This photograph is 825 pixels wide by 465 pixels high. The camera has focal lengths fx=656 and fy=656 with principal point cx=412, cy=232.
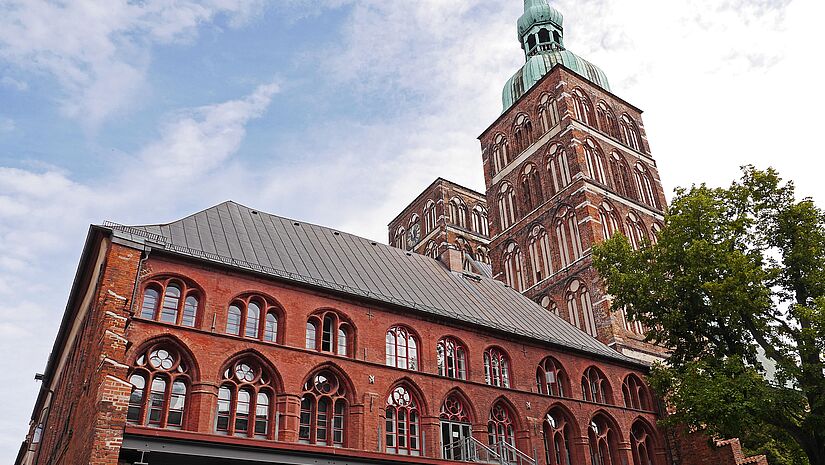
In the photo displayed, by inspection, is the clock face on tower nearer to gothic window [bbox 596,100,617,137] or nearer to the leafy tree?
gothic window [bbox 596,100,617,137]

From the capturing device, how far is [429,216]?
55562mm

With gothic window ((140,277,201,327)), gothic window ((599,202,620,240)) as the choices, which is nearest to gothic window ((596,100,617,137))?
gothic window ((599,202,620,240))

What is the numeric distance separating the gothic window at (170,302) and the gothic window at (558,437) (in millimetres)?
13477

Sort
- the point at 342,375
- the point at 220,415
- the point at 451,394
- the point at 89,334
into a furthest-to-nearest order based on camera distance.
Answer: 1. the point at 451,394
2. the point at 342,375
3. the point at 89,334
4. the point at 220,415

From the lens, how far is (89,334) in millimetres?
19250

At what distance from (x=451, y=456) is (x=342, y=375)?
14.7 ft

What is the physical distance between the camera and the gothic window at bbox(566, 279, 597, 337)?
111 feet

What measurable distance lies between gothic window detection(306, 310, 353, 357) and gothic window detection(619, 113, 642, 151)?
1105 inches

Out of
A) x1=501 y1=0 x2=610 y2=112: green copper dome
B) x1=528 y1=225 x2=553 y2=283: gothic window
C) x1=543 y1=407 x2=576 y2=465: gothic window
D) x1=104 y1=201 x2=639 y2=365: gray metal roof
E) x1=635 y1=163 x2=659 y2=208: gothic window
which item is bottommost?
x1=543 y1=407 x2=576 y2=465: gothic window

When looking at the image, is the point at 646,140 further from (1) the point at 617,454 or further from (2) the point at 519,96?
(1) the point at 617,454

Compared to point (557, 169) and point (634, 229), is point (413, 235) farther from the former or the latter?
point (634, 229)

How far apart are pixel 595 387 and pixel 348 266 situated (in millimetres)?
11412

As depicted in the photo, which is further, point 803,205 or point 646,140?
point 646,140

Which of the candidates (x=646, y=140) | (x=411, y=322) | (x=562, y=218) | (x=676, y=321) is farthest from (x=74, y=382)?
(x=646, y=140)
